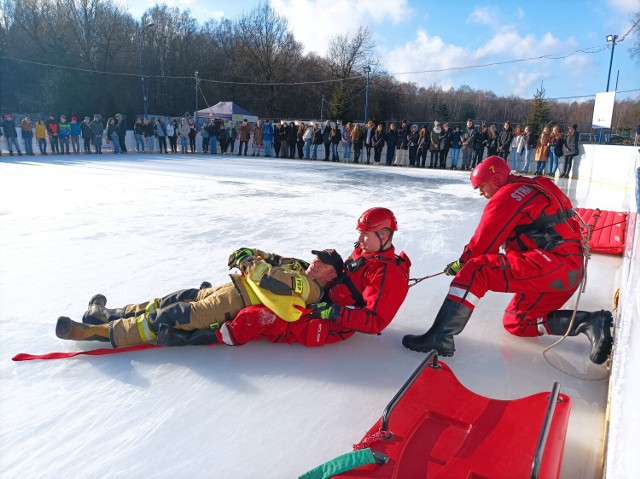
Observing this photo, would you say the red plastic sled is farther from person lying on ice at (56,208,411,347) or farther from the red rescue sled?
the red rescue sled

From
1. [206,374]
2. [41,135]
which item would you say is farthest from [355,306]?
[41,135]

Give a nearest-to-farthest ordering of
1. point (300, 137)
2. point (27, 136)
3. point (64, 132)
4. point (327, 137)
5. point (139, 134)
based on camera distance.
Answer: point (27, 136) < point (64, 132) < point (327, 137) < point (300, 137) < point (139, 134)

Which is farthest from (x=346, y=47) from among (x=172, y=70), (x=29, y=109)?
(x=29, y=109)

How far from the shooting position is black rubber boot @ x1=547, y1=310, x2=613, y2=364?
2.11 meters

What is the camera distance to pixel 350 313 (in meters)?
2.23

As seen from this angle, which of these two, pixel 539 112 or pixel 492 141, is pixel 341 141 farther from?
pixel 539 112

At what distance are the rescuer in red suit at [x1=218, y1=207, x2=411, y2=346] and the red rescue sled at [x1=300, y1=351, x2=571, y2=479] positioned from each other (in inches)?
23.4

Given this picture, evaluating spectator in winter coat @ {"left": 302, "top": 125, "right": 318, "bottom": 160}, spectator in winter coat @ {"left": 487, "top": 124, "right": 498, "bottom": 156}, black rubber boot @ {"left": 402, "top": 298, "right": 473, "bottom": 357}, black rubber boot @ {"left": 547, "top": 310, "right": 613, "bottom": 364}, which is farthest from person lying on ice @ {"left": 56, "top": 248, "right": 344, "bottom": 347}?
spectator in winter coat @ {"left": 302, "top": 125, "right": 318, "bottom": 160}

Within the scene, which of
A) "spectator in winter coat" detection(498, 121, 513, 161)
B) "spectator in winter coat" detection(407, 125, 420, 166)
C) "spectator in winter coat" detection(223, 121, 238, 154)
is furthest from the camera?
"spectator in winter coat" detection(223, 121, 238, 154)

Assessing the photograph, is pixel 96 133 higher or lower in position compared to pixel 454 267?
Answer: higher

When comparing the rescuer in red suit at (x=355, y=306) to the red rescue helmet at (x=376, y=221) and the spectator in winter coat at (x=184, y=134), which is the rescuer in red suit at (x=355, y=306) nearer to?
the red rescue helmet at (x=376, y=221)

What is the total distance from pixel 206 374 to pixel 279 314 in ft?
1.42

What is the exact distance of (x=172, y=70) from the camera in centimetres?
4238

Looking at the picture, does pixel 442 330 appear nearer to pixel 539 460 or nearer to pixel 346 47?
pixel 539 460
